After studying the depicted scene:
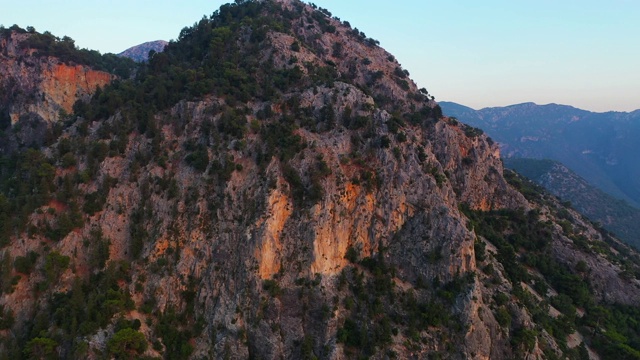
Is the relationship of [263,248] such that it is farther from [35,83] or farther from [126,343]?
[35,83]

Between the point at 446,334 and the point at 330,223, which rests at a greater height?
the point at 330,223

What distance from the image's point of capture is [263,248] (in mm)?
60125

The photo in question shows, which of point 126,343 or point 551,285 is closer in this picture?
point 126,343

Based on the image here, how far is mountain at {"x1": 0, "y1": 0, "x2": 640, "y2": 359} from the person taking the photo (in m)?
56.8

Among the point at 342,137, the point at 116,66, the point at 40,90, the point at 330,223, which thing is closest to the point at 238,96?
the point at 342,137

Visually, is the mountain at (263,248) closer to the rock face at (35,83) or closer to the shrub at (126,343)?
the shrub at (126,343)

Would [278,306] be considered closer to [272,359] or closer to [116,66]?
[272,359]

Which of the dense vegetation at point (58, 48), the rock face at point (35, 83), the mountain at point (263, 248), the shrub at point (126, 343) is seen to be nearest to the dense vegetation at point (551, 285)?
the mountain at point (263, 248)

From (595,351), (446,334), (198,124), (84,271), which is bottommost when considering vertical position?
(595,351)

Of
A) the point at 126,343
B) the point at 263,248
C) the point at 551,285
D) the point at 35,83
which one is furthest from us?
the point at 35,83

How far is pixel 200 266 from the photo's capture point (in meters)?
61.3

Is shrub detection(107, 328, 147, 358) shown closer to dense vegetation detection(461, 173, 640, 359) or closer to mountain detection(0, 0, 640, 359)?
mountain detection(0, 0, 640, 359)

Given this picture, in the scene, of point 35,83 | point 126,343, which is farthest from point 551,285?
point 35,83

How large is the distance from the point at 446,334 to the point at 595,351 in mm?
30156
